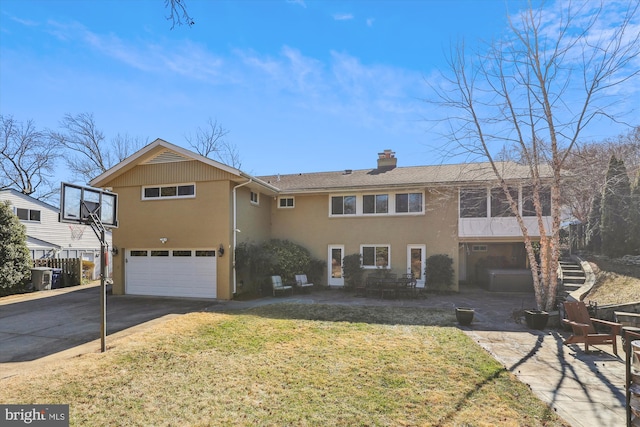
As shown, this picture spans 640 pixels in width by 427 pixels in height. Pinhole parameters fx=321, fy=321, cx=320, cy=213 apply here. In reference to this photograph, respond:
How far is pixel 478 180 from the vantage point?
13445 millimetres

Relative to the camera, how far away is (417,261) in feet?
48.1

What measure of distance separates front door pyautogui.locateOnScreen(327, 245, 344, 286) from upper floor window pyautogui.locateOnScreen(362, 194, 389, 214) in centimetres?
221

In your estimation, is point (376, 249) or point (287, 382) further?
point (376, 249)

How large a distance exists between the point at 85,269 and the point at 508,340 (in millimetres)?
21290

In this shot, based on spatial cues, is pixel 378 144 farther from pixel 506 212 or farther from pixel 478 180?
pixel 506 212

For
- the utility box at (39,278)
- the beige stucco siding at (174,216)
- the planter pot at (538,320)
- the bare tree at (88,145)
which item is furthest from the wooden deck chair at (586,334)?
the bare tree at (88,145)

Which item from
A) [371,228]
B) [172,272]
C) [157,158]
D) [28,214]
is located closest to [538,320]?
[371,228]

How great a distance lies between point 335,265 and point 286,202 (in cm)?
411

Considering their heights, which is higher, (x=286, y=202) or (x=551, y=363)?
(x=286, y=202)

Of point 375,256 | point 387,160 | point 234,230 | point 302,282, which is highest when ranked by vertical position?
point 387,160

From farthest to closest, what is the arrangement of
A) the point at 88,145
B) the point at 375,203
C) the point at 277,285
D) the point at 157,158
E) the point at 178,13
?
1. the point at 88,145
2. the point at 375,203
3. the point at 157,158
4. the point at 277,285
5. the point at 178,13

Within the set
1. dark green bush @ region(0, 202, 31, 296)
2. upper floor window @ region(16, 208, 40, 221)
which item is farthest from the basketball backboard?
upper floor window @ region(16, 208, 40, 221)

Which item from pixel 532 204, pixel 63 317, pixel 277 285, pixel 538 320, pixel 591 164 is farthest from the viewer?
pixel 277 285

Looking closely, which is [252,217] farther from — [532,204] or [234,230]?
[532,204]
